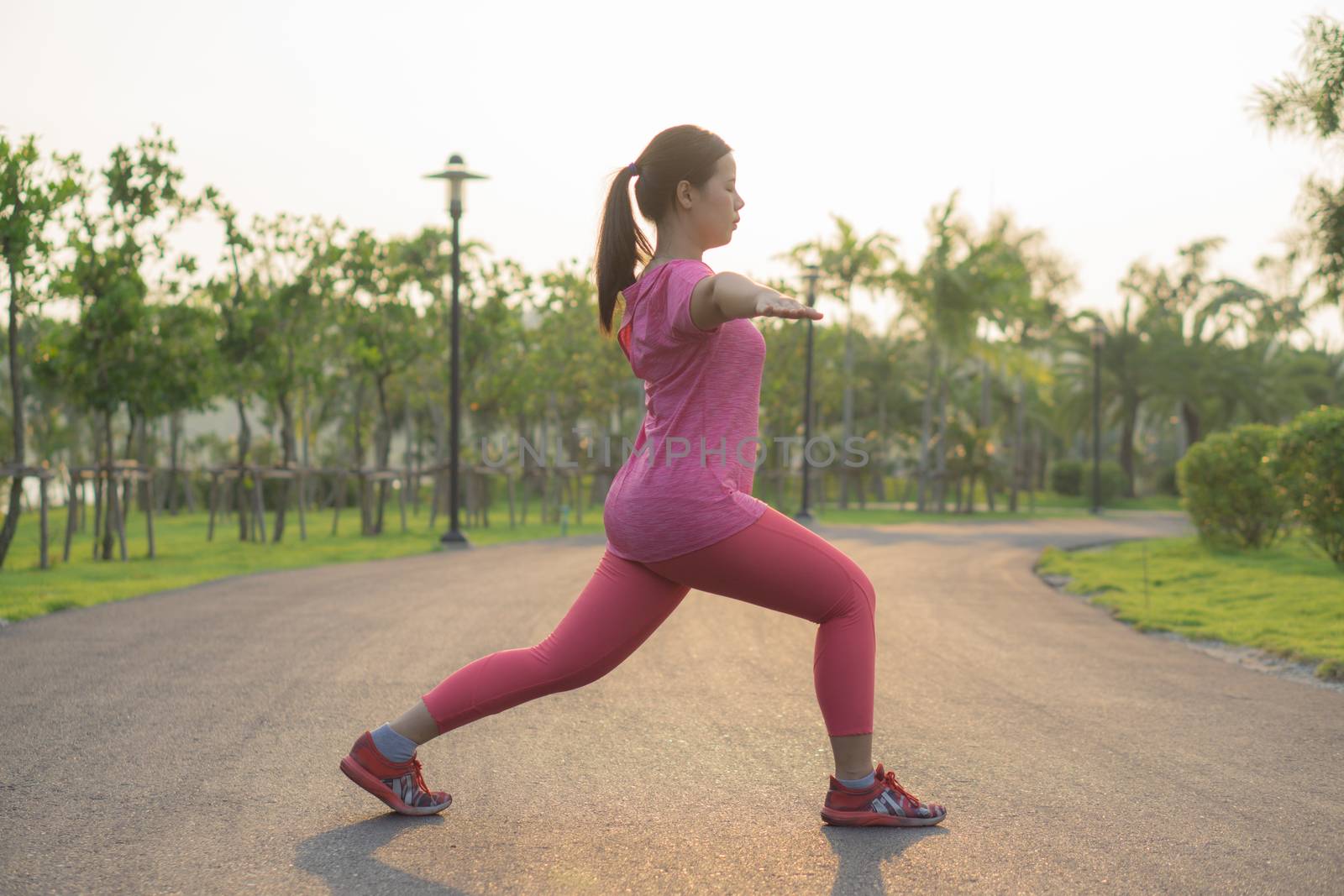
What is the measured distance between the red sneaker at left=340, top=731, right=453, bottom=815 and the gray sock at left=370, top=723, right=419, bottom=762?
1 cm

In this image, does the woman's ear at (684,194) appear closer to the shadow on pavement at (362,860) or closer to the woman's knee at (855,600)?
the woman's knee at (855,600)

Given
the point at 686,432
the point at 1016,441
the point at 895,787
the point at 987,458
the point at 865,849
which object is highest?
the point at 1016,441

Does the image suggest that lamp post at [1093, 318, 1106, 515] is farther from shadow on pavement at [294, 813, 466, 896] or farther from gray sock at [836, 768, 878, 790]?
shadow on pavement at [294, 813, 466, 896]

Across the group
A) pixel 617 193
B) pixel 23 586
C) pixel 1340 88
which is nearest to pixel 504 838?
pixel 617 193

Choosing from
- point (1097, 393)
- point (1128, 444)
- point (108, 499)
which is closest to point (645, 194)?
point (108, 499)

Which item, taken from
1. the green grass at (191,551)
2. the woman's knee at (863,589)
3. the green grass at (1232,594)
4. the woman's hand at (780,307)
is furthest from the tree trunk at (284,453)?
the woman's hand at (780,307)

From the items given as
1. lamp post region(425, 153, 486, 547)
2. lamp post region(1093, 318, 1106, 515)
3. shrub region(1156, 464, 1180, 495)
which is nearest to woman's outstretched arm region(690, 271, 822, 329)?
lamp post region(425, 153, 486, 547)

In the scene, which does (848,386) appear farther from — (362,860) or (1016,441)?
Result: (362,860)

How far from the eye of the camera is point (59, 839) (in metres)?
3.34

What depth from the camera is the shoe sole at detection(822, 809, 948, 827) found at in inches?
137

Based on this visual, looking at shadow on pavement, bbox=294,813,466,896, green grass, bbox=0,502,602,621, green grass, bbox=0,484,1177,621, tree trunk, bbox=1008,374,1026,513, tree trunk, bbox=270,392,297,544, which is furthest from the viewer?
tree trunk, bbox=1008,374,1026,513

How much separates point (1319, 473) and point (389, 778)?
11.8 m

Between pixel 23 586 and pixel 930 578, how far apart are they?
29.0 feet

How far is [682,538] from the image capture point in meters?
3.25
